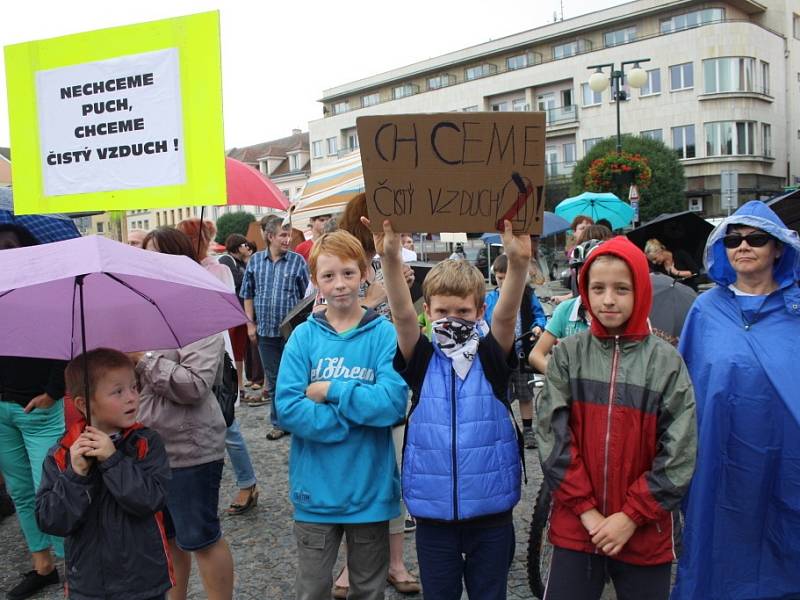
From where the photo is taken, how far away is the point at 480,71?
56094mm

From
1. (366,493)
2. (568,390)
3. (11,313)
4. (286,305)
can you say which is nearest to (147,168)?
(11,313)

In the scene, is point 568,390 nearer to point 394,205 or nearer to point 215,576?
Answer: point 394,205

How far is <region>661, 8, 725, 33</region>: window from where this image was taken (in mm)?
44906

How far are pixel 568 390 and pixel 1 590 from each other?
3.32m

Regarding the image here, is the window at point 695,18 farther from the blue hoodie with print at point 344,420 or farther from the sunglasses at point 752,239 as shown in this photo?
the blue hoodie with print at point 344,420

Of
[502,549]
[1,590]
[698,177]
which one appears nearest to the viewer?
[502,549]

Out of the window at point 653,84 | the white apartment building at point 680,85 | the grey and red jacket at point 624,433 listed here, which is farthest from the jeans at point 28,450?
the window at point 653,84

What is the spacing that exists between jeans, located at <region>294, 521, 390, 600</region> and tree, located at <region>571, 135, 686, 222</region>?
3794cm

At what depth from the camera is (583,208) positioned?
456 inches

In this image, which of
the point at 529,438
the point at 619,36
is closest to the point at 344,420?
the point at 529,438

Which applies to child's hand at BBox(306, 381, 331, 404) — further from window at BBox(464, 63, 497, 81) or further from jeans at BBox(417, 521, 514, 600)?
window at BBox(464, 63, 497, 81)

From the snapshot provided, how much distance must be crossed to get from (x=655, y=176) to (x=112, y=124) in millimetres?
39620

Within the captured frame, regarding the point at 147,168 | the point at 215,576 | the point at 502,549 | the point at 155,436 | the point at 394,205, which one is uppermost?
the point at 147,168

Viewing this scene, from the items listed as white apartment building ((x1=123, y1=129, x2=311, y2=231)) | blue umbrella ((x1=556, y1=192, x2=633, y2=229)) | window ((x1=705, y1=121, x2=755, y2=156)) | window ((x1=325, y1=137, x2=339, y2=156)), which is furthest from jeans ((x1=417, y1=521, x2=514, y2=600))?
white apartment building ((x1=123, y1=129, x2=311, y2=231))
